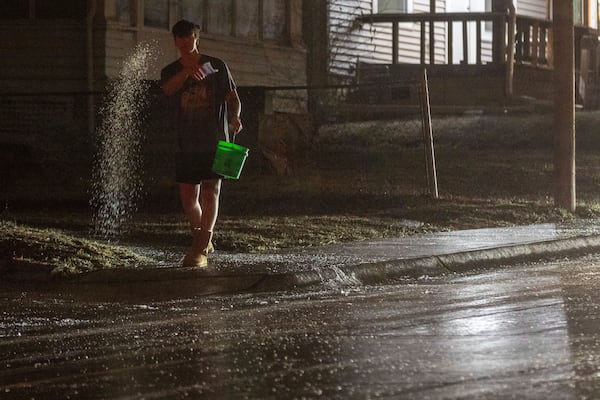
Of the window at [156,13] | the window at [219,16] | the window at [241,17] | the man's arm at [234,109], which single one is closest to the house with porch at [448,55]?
the window at [241,17]

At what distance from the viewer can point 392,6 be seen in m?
31.6

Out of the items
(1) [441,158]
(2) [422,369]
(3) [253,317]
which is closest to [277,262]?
(3) [253,317]

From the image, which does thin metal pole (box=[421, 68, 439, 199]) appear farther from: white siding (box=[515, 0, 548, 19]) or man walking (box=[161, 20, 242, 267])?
white siding (box=[515, 0, 548, 19])

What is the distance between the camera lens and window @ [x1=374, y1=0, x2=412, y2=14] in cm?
3132

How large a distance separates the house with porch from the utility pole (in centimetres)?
1209

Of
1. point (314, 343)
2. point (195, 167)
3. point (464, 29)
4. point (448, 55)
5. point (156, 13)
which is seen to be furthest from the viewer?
point (464, 29)

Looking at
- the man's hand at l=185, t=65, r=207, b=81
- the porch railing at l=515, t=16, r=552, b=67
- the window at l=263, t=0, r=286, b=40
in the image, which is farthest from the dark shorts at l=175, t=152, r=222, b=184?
the porch railing at l=515, t=16, r=552, b=67

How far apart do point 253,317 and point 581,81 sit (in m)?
22.1

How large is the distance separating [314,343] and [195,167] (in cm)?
359

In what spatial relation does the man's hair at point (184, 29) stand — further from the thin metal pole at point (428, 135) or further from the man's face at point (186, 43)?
the thin metal pole at point (428, 135)

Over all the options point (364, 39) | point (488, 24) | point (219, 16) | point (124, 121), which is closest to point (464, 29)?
point (364, 39)

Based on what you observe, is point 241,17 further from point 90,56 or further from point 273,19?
point 90,56

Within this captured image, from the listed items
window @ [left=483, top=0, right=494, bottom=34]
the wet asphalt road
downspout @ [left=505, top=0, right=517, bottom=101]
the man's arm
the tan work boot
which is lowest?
the wet asphalt road

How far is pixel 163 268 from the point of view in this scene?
1015cm
